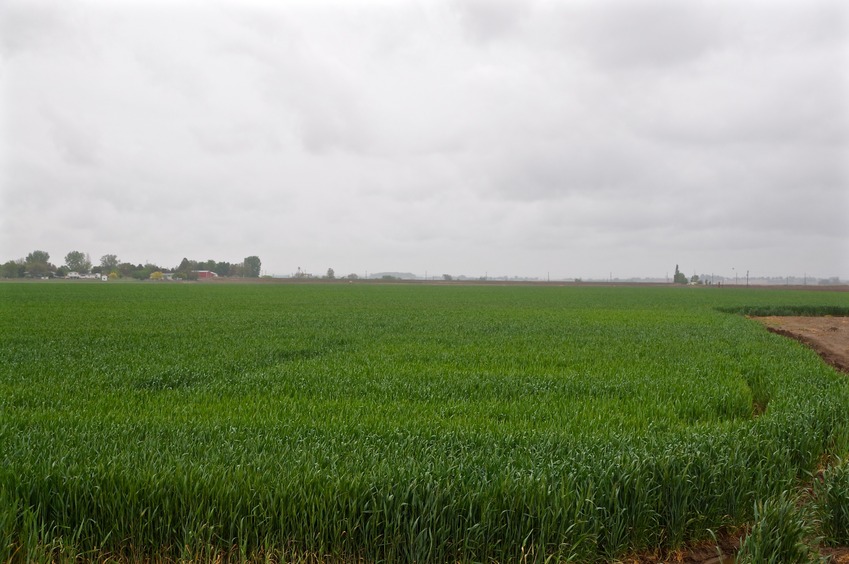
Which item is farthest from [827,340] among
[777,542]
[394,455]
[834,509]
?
[394,455]

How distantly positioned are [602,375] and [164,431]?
9096 mm

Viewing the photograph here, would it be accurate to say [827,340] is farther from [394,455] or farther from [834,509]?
[394,455]

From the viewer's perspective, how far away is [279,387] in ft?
35.1

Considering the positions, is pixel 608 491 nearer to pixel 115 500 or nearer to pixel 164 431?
pixel 115 500

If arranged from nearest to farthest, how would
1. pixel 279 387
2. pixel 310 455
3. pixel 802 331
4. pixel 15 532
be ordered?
pixel 15 532 < pixel 310 455 < pixel 279 387 < pixel 802 331

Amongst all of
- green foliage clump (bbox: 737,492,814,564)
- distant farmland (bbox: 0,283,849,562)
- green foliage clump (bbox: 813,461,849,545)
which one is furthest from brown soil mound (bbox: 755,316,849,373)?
green foliage clump (bbox: 737,492,814,564)

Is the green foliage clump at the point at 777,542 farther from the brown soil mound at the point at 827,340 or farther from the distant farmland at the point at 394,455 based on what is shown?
the brown soil mound at the point at 827,340

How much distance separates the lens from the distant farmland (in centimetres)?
482

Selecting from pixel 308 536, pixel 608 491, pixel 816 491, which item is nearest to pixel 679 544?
pixel 608 491

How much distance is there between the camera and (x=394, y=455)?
611 centimetres

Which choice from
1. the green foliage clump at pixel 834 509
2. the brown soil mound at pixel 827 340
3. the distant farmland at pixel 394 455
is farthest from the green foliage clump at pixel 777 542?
the brown soil mound at pixel 827 340

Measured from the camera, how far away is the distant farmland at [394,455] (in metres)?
4.82

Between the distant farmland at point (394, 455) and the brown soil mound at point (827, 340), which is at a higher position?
the distant farmland at point (394, 455)

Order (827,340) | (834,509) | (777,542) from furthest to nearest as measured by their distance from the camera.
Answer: (827,340), (834,509), (777,542)
